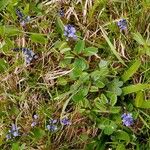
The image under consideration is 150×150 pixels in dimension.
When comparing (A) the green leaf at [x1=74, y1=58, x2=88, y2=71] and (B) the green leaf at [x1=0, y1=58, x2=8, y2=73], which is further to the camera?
(B) the green leaf at [x1=0, y1=58, x2=8, y2=73]

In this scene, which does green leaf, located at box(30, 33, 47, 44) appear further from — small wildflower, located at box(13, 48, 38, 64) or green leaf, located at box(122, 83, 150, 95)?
green leaf, located at box(122, 83, 150, 95)

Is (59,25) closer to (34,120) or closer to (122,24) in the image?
(122,24)

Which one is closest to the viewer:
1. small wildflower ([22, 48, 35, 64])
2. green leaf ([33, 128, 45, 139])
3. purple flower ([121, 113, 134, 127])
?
purple flower ([121, 113, 134, 127])

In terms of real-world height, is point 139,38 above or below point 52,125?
above

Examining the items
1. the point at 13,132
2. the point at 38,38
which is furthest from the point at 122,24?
the point at 13,132

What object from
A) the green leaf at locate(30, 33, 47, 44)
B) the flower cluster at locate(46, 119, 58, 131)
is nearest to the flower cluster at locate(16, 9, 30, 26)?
the green leaf at locate(30, 33, 47, 44)

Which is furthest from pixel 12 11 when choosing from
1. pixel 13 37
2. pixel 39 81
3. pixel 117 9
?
pixel 117 9

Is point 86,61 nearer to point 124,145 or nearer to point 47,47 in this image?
point 47,47

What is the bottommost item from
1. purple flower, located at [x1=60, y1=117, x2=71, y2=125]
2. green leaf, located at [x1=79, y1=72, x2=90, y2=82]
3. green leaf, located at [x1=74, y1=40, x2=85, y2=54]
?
purple flower, located at [x1=60, y1=117, x2=71, y2=125]

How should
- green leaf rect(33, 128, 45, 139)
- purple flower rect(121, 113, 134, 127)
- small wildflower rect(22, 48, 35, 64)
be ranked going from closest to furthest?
purple flower rect(121, 113, 134, 127), green leaf rect(33, 128, 45, 139), small wildflower rect(22, 48, 35, 64)
